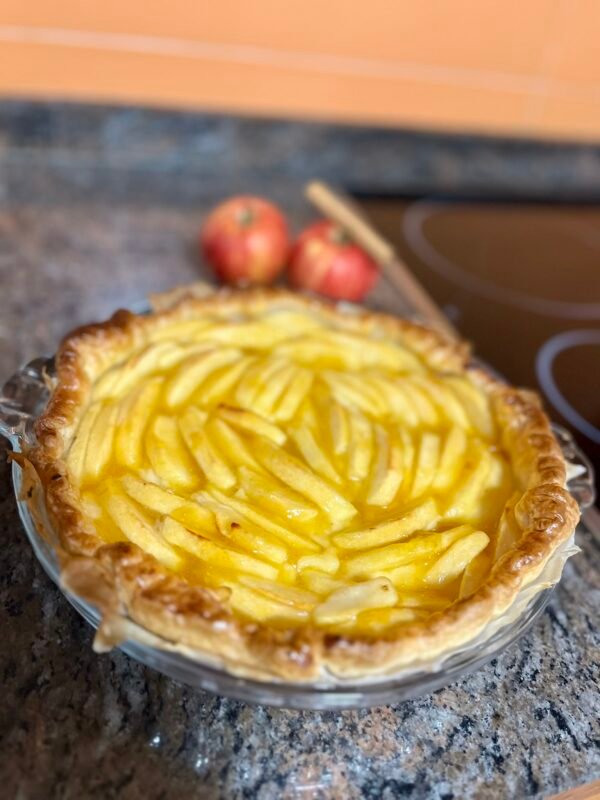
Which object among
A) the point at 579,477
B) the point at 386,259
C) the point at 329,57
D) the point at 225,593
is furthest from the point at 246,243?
the point at 225,593

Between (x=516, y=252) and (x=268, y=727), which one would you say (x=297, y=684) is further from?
(x=516, y=252)

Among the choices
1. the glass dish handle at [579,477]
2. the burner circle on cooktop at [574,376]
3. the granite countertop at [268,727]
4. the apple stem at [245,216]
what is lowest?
the granite countertop at [268,727]

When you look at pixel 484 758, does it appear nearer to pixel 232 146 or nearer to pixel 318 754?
pixel 318 754

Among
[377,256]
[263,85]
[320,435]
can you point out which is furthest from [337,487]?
[263,85]

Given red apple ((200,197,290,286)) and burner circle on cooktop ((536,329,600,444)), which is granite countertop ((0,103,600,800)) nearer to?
burner circle on cooktop ((536,329,600,444))

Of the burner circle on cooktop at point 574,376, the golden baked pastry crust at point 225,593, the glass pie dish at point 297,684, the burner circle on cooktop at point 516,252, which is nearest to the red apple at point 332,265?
the burner circle on cooktop at point 516,252

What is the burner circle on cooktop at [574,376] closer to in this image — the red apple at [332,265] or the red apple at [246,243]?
the red apple at [332,265]

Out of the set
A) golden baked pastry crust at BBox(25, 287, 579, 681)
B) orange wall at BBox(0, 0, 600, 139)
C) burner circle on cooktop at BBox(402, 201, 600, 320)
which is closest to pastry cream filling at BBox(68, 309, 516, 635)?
golden baked pastry crust at BBox(25, 287, 579, 681)
